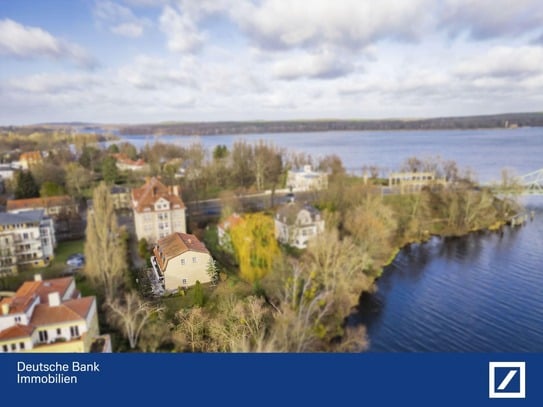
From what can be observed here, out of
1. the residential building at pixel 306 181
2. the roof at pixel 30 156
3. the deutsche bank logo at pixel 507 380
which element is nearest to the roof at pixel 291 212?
the residential building at pixel 306 181

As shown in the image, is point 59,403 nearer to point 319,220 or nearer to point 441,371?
point 441,371

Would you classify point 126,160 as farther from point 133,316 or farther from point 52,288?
point 133,316

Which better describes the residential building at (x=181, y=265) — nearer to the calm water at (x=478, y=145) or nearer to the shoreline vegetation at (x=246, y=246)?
the shoreline vegetation at (x=246, y=246)

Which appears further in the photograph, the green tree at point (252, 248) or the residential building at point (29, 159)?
the residential building at point (29, 159)

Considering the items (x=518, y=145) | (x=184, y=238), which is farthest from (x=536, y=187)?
(x=184, y=238)

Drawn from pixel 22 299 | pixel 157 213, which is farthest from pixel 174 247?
pixel 22 299
